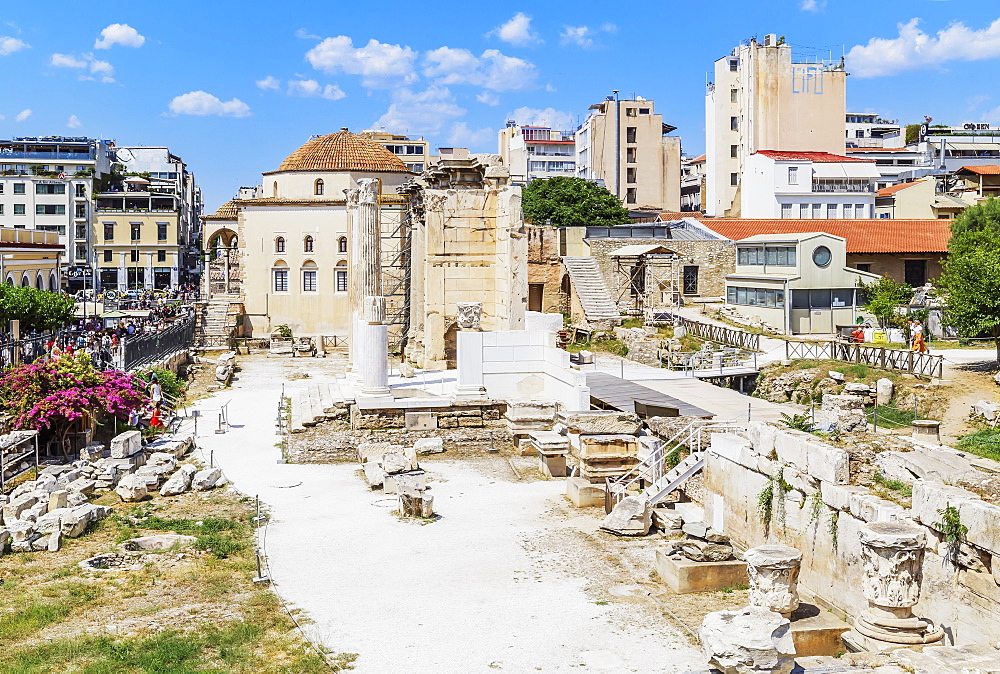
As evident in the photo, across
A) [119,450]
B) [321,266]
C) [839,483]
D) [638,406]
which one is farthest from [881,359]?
[321,266]

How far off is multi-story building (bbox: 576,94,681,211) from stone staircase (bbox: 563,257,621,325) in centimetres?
3909

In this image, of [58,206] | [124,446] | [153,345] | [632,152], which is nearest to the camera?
[124,446]

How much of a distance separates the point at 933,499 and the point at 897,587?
46.5 inches

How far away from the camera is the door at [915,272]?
1615 inches

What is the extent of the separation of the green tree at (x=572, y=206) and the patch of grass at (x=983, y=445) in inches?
1777

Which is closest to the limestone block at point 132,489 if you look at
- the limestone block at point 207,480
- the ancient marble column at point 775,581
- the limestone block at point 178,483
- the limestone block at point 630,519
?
the limestone block at point 178,483

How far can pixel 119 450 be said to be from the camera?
18266mm

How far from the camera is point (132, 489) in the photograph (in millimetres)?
15906

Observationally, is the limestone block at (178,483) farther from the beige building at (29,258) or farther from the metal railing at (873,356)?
the beige building at (29,258)

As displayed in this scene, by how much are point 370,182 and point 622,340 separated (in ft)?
39.0

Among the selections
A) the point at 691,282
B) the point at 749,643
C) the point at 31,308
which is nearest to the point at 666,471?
the point at 749,643

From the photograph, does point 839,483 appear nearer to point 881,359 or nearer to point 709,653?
point 709,653

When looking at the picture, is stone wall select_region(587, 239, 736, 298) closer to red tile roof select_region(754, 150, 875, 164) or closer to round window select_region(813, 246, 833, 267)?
round window select_region(813, 246, 833, 267)

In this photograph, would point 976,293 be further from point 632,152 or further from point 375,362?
point 632,152
